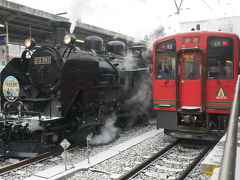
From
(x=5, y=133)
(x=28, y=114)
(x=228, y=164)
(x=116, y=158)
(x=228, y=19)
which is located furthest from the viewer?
(x=228, y=19)

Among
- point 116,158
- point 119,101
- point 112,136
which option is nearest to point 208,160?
point 116,158

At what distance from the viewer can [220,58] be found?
639cm

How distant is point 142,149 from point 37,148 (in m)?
2.56

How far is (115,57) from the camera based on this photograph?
30.3ft

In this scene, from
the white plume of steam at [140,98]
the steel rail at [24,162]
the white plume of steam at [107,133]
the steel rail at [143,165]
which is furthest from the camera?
the white plume of steam at [140,98]

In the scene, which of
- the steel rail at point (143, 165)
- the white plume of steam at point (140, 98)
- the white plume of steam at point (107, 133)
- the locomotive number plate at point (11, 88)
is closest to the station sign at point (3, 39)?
the locomotive number plate at point (11, 88)

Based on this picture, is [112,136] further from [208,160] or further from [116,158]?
[208,160]

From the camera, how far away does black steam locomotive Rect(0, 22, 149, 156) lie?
614 centimetres

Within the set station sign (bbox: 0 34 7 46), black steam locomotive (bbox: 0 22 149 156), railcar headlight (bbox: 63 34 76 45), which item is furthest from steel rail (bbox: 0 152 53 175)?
station sign (bbox: 0 34 7 46)

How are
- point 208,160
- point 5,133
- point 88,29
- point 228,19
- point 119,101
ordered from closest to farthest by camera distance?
point 208,160 < point 5,133 < point 119,101 < point 228,19 < point 88,29

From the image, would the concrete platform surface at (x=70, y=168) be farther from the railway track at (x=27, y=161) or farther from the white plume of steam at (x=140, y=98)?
the white plume of steam at (x=140, y=98)

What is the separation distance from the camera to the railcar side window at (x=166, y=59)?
6.96 metres

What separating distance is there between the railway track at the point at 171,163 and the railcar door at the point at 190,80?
1112mm

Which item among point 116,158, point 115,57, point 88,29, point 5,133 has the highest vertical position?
point 88,29
